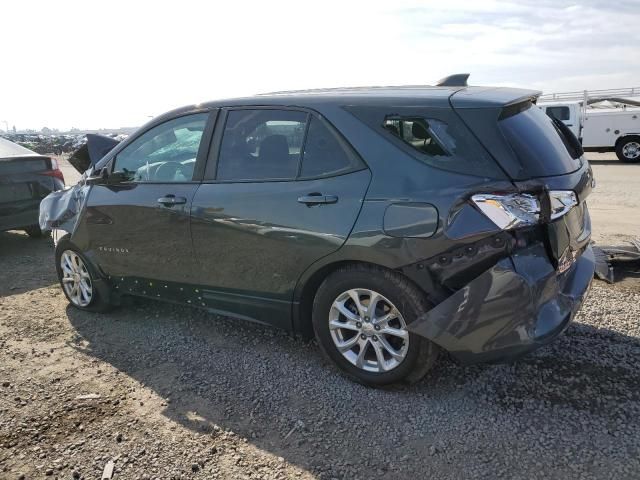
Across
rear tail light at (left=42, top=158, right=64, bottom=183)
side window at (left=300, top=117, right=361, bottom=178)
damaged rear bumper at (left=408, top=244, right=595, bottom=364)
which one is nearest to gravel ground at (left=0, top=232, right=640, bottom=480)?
damaged rear bumper at (left=408, top=244, right=595, bottom=364)

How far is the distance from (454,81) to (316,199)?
4.62 ft

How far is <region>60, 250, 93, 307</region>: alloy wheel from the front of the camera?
4.62m

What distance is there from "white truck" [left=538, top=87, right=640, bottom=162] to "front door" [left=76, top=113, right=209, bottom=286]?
49.3ft

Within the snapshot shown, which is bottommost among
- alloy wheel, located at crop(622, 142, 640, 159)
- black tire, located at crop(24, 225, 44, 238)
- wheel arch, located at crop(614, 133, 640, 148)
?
alloy wheel, located at crop(622, 142, 640, 159)

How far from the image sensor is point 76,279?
468 centimetres

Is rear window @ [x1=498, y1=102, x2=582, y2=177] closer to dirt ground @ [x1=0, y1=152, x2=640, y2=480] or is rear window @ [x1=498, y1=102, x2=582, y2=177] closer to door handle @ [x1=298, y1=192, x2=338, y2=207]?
door handle @ [x1=298, y1=192, x2=338, y2=207]

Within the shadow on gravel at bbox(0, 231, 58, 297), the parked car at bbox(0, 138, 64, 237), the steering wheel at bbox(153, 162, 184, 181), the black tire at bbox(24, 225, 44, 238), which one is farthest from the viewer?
the black tire at bbox(24, 225, 44, 238)

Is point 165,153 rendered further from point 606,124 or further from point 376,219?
point 606,124

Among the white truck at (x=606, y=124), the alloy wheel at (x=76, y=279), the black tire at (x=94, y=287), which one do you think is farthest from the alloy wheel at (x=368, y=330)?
the white truck at (x=606, y=124)

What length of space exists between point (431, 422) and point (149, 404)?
66.3 inches

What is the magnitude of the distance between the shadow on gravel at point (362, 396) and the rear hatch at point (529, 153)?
2.69ft

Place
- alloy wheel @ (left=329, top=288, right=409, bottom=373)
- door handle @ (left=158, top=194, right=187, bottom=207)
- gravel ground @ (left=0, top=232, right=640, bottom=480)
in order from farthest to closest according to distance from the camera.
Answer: door handle @ (left=158, top=194, right=187, bottom=207)
alloy wheel @ (left=329, top=288, right=409, bottom=373)
gravel ground @ (left=0, top=232, right=640, bottom=480)

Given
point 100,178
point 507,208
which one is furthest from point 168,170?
point 507,208

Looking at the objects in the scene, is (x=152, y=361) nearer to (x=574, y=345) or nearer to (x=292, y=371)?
(x=292, y=371)
